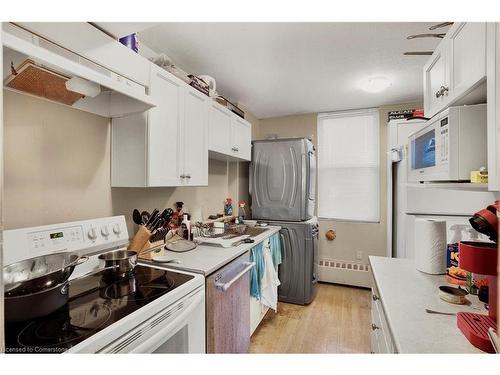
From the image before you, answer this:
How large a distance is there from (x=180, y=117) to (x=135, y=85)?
1.17 ft

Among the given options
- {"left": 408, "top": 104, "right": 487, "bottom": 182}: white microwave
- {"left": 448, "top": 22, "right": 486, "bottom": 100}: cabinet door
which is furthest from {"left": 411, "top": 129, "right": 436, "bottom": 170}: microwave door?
{"left": 448, "top": 22, "right": 486, "bottom": 100}: cabinet door

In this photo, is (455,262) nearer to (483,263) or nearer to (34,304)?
(483,263)

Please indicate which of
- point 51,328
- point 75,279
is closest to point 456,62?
point 51,328

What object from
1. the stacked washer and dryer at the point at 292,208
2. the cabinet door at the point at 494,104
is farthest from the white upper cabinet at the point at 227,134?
the cabinet door at the point at 494,104

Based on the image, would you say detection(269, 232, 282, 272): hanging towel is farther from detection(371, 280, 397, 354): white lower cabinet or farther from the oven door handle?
detection(371, 280, 397, 354): white lower cabinet

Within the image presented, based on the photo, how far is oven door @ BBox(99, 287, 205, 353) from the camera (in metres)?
0.78

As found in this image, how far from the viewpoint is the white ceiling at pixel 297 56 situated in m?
1.59

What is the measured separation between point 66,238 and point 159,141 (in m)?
0.68

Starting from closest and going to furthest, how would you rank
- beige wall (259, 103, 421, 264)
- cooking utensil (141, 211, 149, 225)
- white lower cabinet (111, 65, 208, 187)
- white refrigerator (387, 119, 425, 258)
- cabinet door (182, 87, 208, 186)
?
1. white lower cabinet (111, 65, 208, 187)
2. cooking utensil (141, 211, 149, 225)
3. cabinet door (182, 87, 208, 186)
4. white refrigerator (387, 119, 425, 258)
5. beige wall (259, 103, 421, 264)

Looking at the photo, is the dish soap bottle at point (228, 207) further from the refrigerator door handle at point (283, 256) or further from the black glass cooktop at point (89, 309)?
the black glass cooktop at point (89, 309)

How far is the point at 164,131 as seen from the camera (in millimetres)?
1475

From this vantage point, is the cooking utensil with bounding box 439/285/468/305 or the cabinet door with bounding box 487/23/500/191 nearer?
the cabinet door with bounding box 487/23/500/191

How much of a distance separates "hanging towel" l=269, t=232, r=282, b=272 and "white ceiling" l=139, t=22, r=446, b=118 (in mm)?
1574

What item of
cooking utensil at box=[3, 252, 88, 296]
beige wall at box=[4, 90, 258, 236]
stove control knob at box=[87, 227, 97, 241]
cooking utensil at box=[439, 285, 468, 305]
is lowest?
cooking utensil at box=[439, 285, 468, 305]
